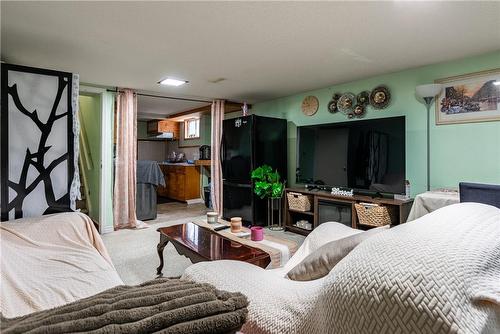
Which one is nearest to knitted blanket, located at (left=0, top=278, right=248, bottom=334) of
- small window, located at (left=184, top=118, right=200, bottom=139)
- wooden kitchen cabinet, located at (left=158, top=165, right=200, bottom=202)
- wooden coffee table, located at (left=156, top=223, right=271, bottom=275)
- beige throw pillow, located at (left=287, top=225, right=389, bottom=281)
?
beige throw pillow, located at (left=287, top=225, right=389, bottom=281)

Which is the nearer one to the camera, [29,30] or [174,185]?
[29,30]

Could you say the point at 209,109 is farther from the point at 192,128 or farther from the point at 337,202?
the point at 337,202

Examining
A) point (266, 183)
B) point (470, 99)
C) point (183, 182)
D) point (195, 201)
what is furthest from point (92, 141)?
point (470, 99)

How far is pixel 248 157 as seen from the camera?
4371 millimetres

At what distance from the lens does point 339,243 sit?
44.8 inches

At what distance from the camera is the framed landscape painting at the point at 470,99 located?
272cm

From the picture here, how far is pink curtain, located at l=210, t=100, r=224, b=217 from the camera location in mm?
5020

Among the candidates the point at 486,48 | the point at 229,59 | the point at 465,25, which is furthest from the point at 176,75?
the point at 486,48

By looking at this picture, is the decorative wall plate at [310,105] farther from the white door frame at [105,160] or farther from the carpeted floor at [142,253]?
the white door frame at [105,160]

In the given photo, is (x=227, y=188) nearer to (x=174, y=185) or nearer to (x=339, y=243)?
(x=174, y=185)

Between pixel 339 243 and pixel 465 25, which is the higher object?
pixel 465 25

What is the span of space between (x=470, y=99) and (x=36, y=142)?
4.13m

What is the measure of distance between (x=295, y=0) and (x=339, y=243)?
157 cm

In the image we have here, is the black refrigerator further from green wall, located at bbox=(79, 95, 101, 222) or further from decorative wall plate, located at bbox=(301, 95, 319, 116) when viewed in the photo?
green wall, located at bbox=(79, 95, 101, 222)
